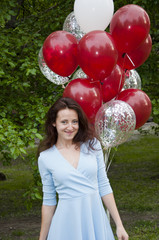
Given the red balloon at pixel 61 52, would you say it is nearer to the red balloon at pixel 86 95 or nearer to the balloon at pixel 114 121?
the red balloon at pixel 86 95

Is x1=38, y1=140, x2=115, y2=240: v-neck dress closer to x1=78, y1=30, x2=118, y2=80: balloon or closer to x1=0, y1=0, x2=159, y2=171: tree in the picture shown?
x1=78, y1=30, x2=118, y2=80: balloon

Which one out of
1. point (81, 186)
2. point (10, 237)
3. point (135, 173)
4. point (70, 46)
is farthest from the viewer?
point (135, 173)

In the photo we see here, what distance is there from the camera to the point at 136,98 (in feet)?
9.74

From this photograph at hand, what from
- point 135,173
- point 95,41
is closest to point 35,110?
point 95,41

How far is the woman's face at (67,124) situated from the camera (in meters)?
2.20

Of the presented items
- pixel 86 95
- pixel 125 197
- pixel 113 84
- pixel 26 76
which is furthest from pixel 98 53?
pixel 125 197

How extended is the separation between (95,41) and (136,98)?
599mm

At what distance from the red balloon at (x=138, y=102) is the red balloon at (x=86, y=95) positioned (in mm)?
262

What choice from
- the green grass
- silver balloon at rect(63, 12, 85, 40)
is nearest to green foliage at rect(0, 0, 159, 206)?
silver balloon at rect(63, 12, 85, 40)

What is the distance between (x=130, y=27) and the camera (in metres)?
2.81

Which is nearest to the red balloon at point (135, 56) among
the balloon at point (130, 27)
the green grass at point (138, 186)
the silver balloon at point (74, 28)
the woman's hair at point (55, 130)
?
the balloon at point (130, 27)

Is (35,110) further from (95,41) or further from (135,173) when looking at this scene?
(135,173)

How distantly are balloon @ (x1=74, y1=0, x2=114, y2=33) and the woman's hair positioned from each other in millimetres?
977

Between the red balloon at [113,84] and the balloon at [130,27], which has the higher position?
the balloon at [130,27]
